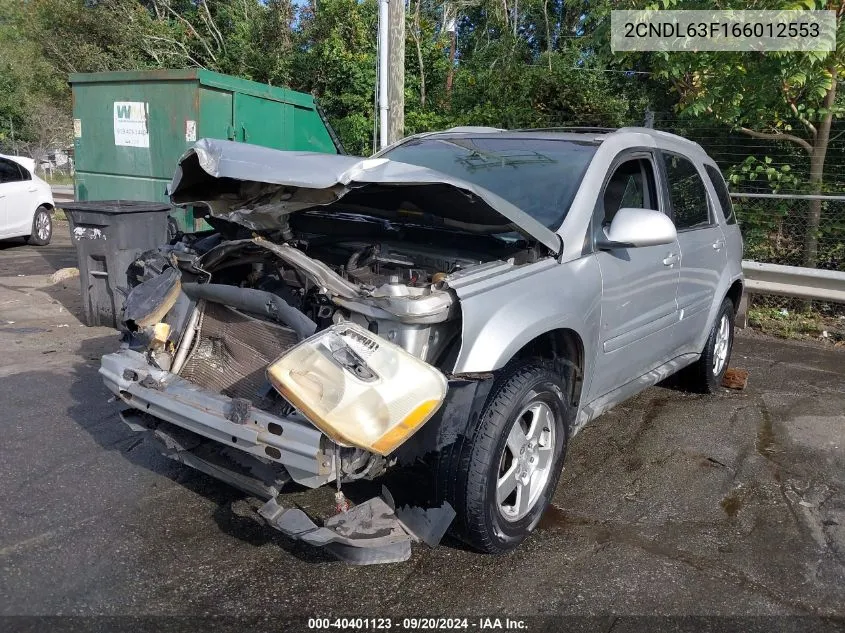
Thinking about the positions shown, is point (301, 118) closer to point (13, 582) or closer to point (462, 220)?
point (462, 220)

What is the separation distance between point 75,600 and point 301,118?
8.19 meters

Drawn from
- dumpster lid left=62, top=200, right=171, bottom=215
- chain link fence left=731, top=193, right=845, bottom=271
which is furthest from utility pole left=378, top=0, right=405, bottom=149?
chain link fence left=731, top=193, right=845, bottom=271

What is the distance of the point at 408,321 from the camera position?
9.27 ft

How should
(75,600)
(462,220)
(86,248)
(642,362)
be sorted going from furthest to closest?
(86,248)
(642,362)
(462,220)
(75,600)

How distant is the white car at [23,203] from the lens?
1209 centimetres

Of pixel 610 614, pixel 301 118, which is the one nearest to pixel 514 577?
pixel 610 614

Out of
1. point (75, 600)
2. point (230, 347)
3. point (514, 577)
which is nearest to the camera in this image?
point (75, 600)

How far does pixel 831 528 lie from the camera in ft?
11.9

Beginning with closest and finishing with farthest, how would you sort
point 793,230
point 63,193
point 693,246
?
point 693,246, point 793,230, point 63,193

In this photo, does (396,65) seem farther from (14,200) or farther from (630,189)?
(14,200)

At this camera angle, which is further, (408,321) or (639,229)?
(639,229)

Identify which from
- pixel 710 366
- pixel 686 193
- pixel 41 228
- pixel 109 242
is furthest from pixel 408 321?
pixel 41 228

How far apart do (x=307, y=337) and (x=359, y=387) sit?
1.50 feet

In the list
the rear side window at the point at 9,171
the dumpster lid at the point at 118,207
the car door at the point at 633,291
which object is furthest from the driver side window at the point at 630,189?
the rear side window at the point at 9,171
